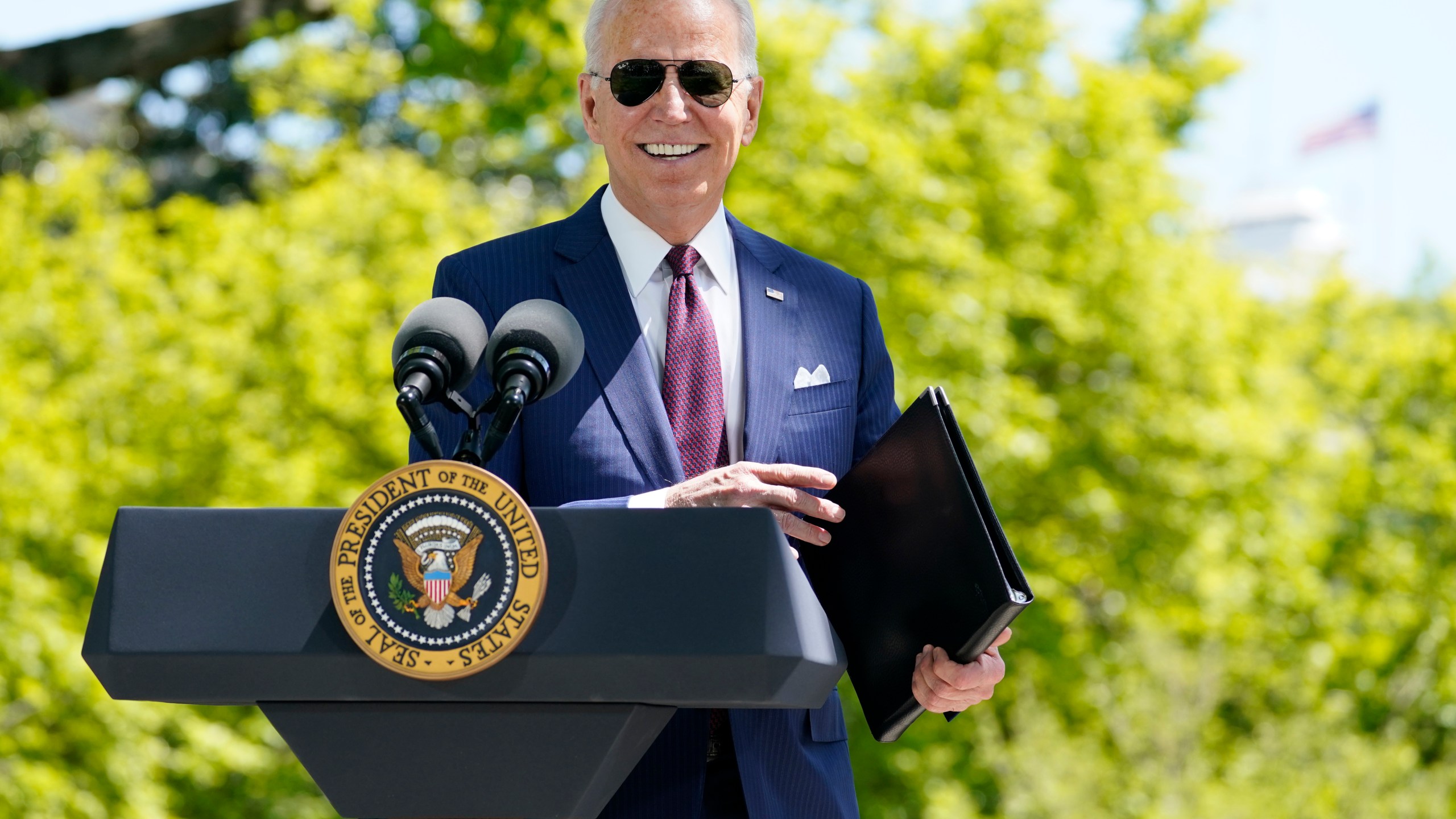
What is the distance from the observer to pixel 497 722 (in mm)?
1360

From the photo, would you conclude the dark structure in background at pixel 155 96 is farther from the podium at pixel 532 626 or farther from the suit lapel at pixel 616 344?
the podium at pixel 532 626

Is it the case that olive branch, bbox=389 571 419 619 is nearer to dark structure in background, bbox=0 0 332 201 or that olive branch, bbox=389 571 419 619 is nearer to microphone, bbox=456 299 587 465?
microphone, bbox=456 299 587 465

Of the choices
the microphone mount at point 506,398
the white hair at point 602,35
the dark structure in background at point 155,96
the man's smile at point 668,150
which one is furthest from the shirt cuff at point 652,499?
the dark structure in background at point 155,96

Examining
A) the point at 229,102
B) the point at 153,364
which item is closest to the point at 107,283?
the point at 153,364

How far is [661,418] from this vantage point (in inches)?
72.2

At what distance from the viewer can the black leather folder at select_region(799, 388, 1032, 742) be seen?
155 centimetres

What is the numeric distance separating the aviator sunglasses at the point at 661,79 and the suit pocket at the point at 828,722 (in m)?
0.83

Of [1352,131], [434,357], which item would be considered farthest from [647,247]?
[1352,131]

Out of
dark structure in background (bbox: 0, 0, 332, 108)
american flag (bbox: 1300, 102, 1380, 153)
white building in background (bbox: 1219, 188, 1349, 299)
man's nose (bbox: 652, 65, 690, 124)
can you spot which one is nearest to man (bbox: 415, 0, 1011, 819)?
man's nose (bbox: 652, 65, 690, 124)

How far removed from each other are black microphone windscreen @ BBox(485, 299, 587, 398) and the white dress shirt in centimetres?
50

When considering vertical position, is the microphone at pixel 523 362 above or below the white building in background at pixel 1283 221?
above

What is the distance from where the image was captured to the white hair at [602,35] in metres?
1.91

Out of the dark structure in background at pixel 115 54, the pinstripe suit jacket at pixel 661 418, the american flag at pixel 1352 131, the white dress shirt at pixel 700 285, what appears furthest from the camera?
the american flag at pixel 1352 131

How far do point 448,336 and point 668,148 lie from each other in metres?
0.65
